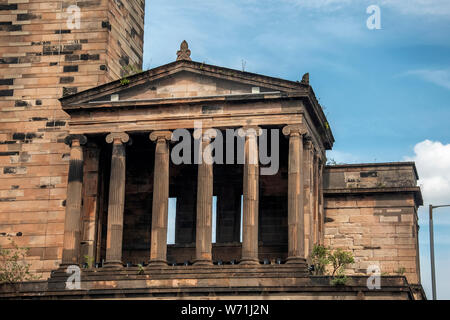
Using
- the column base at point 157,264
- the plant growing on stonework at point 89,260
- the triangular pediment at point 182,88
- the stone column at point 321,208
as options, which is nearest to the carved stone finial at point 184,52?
the triangular pediment at point 182,88

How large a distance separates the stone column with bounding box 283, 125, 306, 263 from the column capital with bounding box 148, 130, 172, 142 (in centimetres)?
592

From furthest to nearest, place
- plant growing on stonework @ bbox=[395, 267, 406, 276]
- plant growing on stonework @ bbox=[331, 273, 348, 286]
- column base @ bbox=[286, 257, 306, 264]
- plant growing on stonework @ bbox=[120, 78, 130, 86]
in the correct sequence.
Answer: plant growing on stonework @ bbox=[395, 267, 406, 276] → plant growing on stonework @ bbox=[120, 78, 130, 86] → column base @ bbox=[286, 257, 306, 264] → plant growing on stonework @ bbox=[331, 273, 348, 286]

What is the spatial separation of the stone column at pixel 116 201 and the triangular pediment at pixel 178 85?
219 cm

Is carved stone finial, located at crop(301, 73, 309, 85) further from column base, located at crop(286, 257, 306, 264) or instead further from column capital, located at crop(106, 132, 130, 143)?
column capital, located at crop(106, 132, 130, 143)

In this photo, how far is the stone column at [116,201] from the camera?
4420 centimetres

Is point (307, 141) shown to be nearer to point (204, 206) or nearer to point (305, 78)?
point (305, 78)

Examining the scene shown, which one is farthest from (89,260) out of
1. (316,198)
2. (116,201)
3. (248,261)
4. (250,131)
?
(316,198)

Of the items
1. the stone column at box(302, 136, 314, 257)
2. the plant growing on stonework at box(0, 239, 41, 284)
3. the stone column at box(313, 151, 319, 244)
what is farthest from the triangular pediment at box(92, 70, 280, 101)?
the plant growing on stonework at box(0, 239, 41, 284)

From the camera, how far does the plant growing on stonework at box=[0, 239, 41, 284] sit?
47062mm

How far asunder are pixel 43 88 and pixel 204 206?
45.9 feet

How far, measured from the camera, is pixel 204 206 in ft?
144

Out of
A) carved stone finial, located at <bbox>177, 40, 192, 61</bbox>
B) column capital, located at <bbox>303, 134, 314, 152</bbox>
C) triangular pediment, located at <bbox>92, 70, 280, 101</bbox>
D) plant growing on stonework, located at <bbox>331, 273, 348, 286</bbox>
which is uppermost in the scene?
carved stone finial, located at <bbox>177, 40, 192, 61</bbox>
